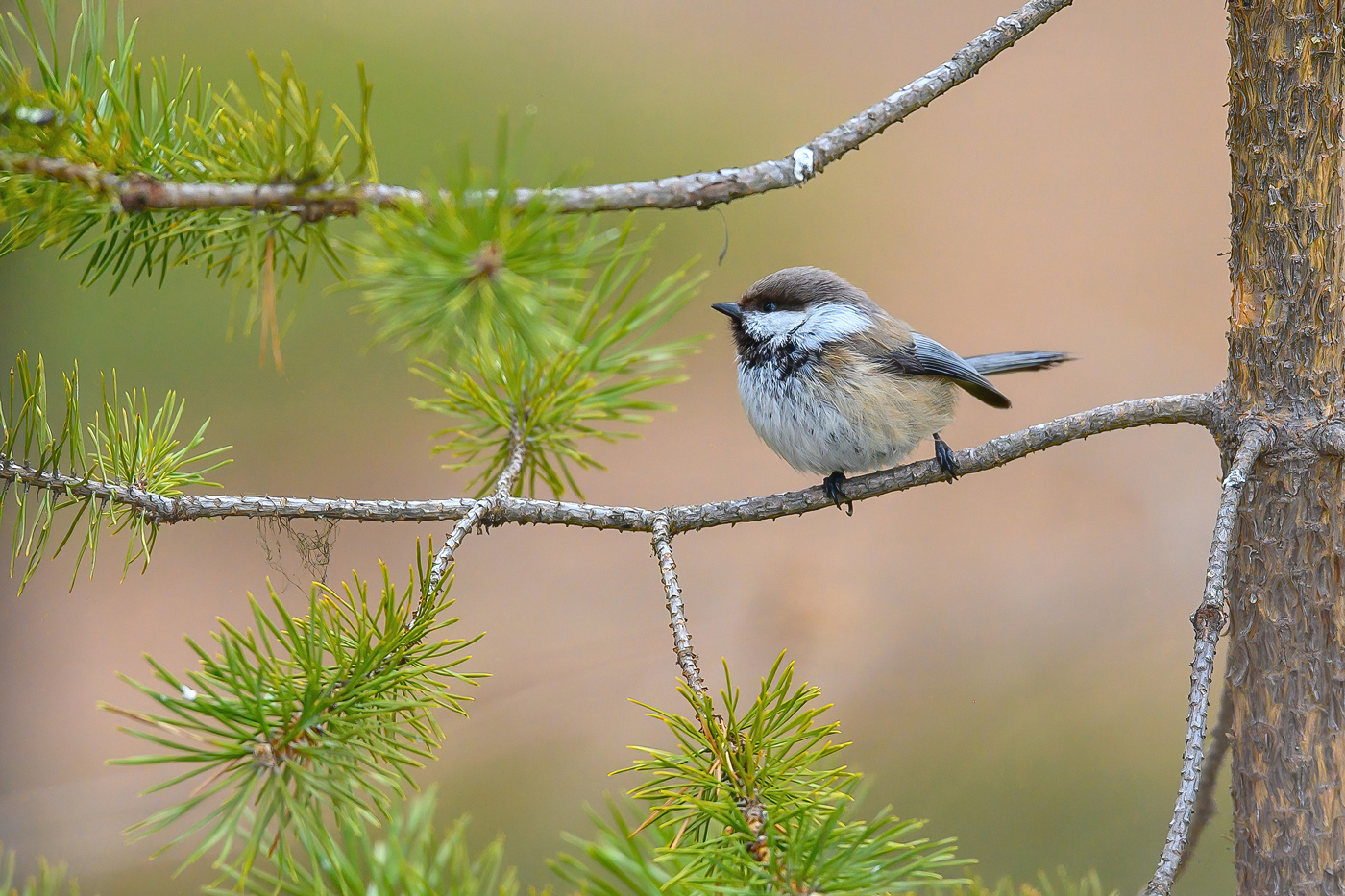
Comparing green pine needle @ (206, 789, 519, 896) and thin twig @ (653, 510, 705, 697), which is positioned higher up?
thin twig @ (653, 510, 705, 697)

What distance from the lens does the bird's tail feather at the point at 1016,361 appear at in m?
1.58

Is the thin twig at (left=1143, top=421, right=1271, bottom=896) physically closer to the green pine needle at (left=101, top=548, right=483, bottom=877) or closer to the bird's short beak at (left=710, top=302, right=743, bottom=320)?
the green pine needle at (left=101, top=548, right=483, bottom=877)

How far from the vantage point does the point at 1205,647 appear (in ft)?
2.44

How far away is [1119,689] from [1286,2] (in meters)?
1.85

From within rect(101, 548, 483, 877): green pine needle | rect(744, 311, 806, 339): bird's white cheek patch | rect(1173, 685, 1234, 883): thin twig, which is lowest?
rect(1173, 685, 1234, 883): thin twig

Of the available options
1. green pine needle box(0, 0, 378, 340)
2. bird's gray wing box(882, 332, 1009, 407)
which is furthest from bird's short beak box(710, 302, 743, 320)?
green pine needle box(0, 0, 378, 340)

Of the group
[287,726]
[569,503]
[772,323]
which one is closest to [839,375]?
[772,323]

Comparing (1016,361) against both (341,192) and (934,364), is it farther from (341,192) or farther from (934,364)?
(341,192)

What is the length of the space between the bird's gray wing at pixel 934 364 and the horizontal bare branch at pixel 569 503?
0.39 meters

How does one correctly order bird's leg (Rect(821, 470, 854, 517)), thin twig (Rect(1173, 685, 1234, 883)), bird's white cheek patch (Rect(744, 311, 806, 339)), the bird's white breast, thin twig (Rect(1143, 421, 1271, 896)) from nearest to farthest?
thin twig (Rect(1143, 421, 1271, 896)) → thin twig (Rect(1173, 685, 1234, 883)) → bird's leg (Rect(821, 470, 854, 517)) → the bird's white breast → bird's white cheek patch (Rect(744, 311, 806, 339))

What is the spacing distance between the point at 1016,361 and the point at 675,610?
3.44 feet

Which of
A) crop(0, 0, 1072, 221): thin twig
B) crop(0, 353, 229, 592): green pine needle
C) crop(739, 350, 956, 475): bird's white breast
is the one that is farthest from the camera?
crop(739, 350, 956, 475): bird's white breast

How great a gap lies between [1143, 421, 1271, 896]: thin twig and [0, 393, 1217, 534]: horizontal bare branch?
0.08m

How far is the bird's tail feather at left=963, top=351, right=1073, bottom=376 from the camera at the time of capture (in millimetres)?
1582
